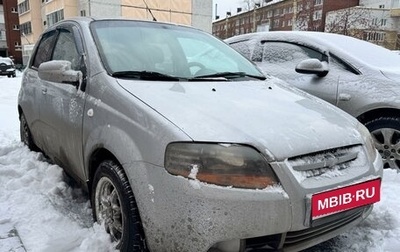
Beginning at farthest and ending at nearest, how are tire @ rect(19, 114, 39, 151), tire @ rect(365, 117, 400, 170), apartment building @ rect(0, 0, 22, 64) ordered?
1. apartment building @ rect(0, 0, 22, 64)
2. tire @ rect(19, 114, 39, 151)
3. tire @ rect(365, 117, 400, 170)

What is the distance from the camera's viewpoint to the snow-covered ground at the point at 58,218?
243 cm

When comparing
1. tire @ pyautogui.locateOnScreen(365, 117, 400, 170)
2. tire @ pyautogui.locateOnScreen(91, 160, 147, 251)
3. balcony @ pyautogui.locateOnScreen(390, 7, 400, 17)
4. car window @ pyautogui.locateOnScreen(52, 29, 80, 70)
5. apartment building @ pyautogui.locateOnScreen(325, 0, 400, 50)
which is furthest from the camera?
balcony @ pyautogui.locateOnScreen(390, 7, 400, 17)

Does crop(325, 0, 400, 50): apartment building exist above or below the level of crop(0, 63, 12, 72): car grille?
above

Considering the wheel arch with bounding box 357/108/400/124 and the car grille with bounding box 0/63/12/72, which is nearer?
the wheel arch with bounding box 357/108/400/124

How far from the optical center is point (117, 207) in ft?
7.53

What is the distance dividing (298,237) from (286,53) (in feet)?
10.0

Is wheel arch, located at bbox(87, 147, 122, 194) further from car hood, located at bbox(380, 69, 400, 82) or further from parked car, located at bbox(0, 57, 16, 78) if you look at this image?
parked car, located at bbox(0, 57, 16, 78)

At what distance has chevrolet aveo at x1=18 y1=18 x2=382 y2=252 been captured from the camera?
5.92 ft

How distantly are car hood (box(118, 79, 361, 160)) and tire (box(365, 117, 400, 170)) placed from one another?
138cm

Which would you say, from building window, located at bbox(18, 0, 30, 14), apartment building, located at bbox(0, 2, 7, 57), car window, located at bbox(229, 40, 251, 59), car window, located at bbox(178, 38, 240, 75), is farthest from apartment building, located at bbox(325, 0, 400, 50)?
apartment building, located at bbox(0, 2, 7, 57)

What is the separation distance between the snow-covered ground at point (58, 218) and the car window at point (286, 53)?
61.8 inches

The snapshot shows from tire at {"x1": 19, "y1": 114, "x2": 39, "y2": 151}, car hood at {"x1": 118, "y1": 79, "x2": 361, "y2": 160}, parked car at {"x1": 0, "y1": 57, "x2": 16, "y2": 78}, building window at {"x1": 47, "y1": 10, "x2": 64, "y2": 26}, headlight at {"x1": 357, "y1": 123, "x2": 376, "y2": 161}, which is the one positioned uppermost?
building window at {"x1": 47, "y1": 10, "x2": 64, "y2": 26}

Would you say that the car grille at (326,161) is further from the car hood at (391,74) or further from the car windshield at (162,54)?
the car hood at (391,74)

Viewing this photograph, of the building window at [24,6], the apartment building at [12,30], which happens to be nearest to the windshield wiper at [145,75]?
the building window at [24,6]
